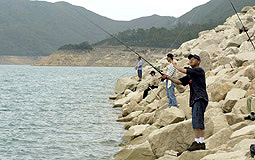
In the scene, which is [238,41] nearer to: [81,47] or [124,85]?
[124,85]

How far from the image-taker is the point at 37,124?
40.4ft

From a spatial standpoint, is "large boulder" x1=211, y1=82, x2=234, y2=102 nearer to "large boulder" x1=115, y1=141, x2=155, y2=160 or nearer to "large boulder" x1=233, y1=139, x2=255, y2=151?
"large boulder" x1=115, y1=141, x2=155, y2=160

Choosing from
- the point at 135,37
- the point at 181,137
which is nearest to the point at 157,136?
the point at 181,137

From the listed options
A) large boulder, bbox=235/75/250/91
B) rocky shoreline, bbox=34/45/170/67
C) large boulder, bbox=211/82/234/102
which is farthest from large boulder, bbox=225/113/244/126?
rocky shoreline, bbox=34/45/170/67

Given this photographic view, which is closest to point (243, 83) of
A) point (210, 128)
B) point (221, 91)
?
point (221, 91)

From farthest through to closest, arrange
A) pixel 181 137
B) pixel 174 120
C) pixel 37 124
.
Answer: pixel 37 124
pixel 174 120
pixel 181 137

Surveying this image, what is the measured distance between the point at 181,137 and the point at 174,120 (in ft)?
4.28

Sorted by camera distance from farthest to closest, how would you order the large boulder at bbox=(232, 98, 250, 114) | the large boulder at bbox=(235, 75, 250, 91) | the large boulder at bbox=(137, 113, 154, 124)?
the large boulder at bbox=(137, 113, 154, 124) < the large boulder at bbox=(235, 75, 250, 91) < the large boulder at bbox=(232, 98, 250, 114)

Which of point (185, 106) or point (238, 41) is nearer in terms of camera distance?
point (185, 106)

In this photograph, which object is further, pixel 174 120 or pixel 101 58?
pixel 101 58

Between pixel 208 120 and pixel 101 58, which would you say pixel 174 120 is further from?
pixel 101 58

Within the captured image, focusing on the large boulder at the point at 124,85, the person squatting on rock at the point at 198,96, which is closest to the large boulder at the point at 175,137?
the person squatting on rock at the point at 198,96

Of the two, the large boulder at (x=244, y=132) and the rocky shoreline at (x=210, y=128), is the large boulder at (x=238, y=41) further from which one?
the large boulder at (x=244, y=132)

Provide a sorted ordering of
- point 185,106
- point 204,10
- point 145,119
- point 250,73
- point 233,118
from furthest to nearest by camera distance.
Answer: point 204,10, point 145,119, point 250,73, point 185,106, point 233,118
